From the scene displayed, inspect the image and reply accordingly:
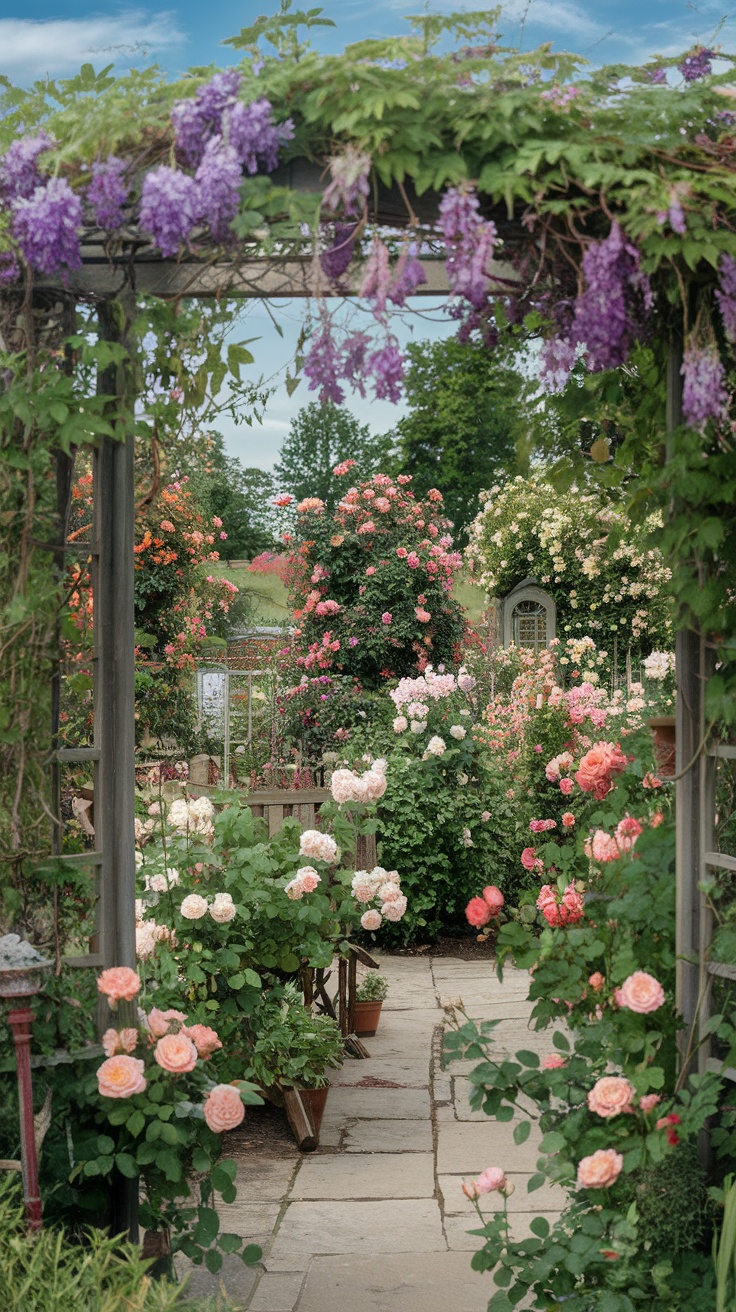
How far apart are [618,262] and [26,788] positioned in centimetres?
172

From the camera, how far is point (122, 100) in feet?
8.70

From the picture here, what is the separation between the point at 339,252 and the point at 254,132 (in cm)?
28

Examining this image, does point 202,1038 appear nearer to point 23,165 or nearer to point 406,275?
point 406,275

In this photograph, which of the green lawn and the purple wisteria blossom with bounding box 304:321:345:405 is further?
the green lawn

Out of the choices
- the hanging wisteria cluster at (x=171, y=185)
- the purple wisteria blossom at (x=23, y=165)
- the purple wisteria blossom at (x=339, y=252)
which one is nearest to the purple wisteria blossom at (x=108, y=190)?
the hanging wisteria cluster at (x=171, y=185)

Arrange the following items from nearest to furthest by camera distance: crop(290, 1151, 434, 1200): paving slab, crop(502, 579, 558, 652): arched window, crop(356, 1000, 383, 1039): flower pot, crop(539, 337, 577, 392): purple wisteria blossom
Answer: crop(539, 337, 577, 392): purple wisteria blossom < crop(290, 1151, 434, 1200): paving slab < crop(356, 1000, 383, 1039): flower pot < crop(502, 579, 558, 652): arched window

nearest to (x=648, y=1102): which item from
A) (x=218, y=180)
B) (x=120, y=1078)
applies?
(x=120, y=1078)

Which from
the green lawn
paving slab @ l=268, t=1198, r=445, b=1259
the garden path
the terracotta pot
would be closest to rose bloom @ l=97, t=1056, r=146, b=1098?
the garden path

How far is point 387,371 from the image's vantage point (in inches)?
101

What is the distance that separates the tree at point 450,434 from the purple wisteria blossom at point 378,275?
900 inches

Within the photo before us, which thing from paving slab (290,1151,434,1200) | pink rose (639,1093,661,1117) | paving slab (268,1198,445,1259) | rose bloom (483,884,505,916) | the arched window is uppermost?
the arched window

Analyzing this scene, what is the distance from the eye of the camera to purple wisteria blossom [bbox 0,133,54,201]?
105 inches

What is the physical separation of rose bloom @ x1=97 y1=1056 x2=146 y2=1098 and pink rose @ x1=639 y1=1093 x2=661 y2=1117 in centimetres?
109

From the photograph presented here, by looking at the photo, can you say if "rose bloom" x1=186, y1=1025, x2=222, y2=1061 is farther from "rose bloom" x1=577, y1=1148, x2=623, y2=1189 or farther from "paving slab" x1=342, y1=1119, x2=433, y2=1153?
"paving slab" x1=342, y1=1119, x2=433, y2=1153
